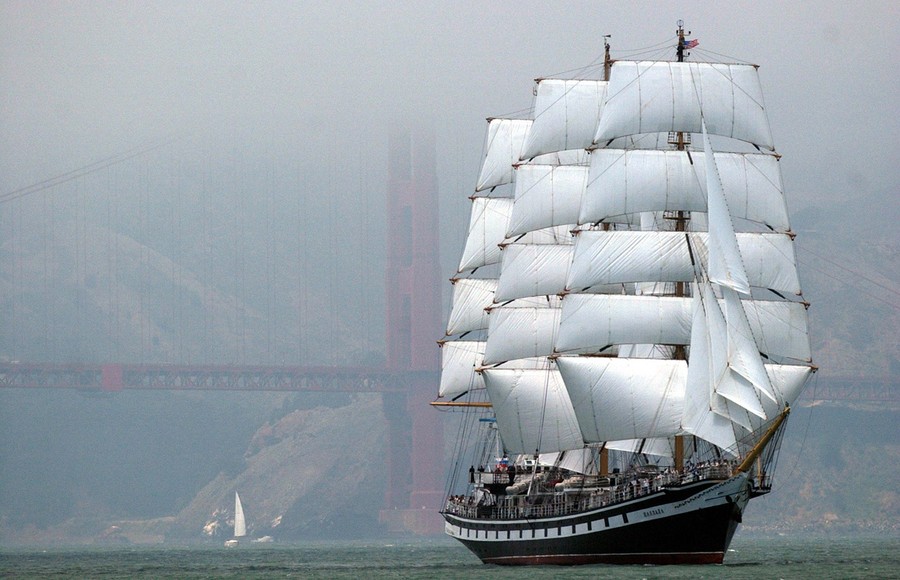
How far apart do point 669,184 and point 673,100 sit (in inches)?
105

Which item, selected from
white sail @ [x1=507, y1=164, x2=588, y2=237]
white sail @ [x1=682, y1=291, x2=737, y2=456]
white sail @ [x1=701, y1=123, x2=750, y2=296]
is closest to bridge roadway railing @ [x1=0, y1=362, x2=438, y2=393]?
white sail @ [x1=507, y1=164, x2=588, y2=237]

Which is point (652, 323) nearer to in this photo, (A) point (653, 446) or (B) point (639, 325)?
(B) point (639, 325)

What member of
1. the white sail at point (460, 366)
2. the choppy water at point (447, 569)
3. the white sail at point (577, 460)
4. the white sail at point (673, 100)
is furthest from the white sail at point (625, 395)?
the white sail at point (460, 366)

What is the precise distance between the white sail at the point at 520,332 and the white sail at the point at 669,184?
5.66 m

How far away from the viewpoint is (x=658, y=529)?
→ 49.6 m

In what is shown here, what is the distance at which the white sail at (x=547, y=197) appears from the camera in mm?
59750

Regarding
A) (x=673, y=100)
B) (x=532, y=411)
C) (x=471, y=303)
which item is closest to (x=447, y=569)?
(x=532, y=411)

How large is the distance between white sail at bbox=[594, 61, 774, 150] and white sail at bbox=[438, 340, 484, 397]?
1552 cm

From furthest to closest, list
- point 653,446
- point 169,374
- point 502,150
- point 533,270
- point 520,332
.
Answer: point 169,374, point 502,150, point 533,270, point 520,332, point 653,446

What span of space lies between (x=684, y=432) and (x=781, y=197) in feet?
30.8

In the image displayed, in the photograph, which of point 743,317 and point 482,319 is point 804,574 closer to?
point 743,317

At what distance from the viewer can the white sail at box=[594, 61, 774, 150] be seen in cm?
5428

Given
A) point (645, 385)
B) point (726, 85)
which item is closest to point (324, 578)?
point (645, 385)

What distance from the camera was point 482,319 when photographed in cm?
6712
